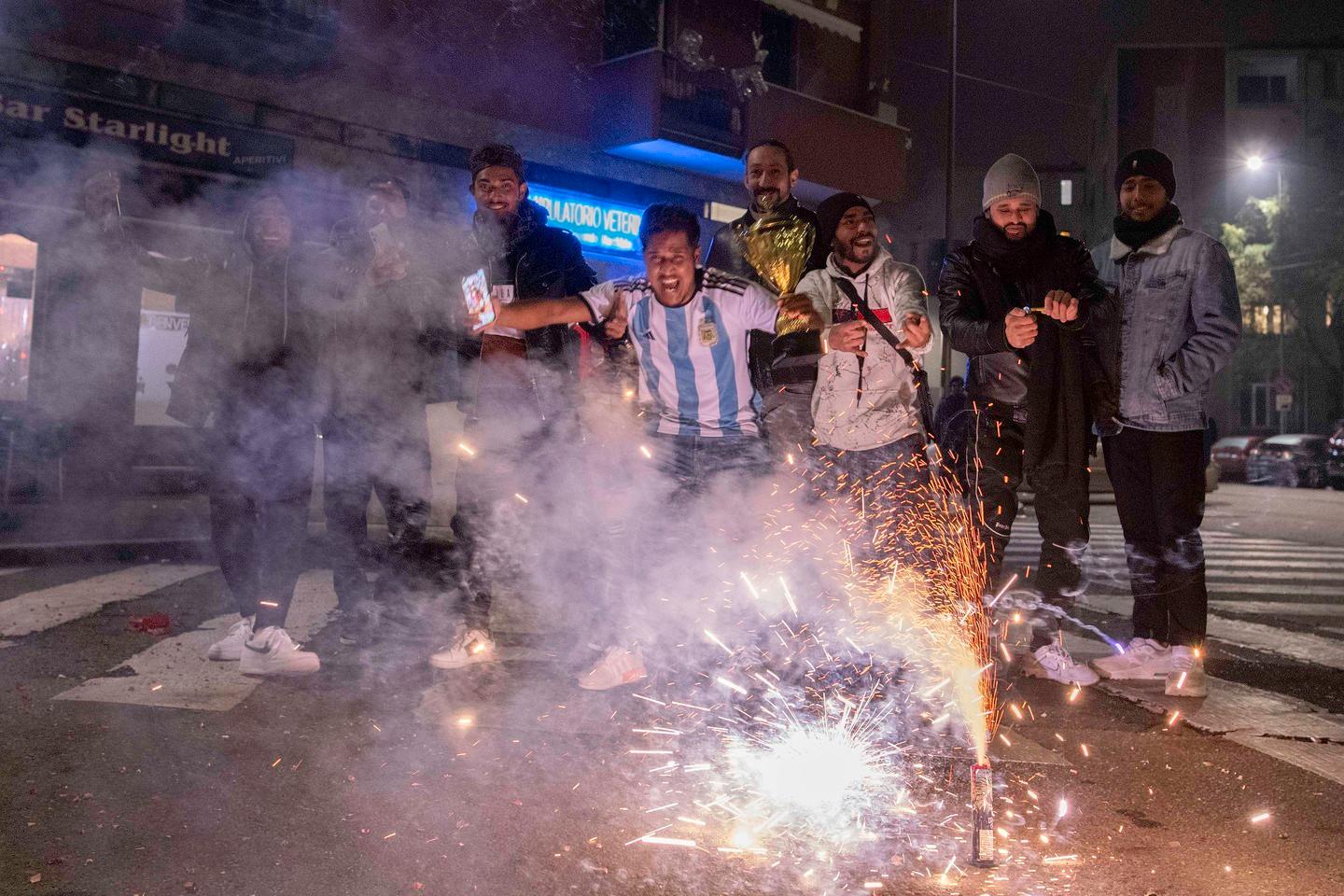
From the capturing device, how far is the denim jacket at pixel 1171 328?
437cm

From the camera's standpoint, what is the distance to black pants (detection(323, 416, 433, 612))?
4.78 metres

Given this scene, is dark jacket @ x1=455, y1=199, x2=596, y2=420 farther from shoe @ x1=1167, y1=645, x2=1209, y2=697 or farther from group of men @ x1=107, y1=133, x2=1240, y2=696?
shoe @ x1=1167, y1=645, x2=1209, y2=697

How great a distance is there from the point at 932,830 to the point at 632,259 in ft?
51.7

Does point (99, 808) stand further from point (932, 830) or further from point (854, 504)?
point (854, 504)

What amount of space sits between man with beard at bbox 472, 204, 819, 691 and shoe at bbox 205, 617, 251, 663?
1492mm

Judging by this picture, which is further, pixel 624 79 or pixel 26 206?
pixel 624 79

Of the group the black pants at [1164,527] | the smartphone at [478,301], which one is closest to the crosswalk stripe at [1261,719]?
the black pants at [1164,527]

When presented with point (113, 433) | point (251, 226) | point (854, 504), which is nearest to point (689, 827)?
point (854, 504)

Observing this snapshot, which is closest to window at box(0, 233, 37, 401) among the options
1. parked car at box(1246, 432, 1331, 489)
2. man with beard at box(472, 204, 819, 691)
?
man with beard at box(472, 204, 819, 691)

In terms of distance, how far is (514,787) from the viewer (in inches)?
118

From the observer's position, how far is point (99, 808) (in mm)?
2822

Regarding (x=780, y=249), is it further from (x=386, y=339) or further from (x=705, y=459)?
(x=386, y=339)

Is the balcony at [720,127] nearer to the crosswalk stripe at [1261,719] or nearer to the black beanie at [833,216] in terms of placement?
the black beanie at [833,216]

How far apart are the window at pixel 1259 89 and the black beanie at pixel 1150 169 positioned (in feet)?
157
